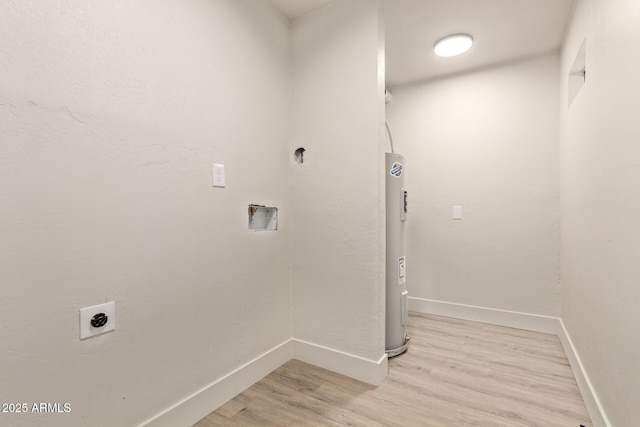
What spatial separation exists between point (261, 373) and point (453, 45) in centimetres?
296

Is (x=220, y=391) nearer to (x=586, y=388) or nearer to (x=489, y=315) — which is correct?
(x=586, y=388)

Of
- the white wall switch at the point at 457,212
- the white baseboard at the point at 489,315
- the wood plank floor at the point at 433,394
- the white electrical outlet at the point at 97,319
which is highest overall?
the white wall switch at the point at 457,212

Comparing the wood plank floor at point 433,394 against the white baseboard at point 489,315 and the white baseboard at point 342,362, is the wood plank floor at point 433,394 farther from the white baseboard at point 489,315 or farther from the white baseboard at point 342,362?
the white baseboard at point 489,315

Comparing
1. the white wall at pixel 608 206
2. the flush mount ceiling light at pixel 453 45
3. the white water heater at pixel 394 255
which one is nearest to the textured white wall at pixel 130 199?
the white water heater at pixel 394 255

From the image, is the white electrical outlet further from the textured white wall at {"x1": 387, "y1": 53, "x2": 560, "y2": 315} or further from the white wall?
the textured white wall at {"x1": 387, "y1": 53, "x2": 560, "y2": 315}

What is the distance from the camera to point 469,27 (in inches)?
94.7

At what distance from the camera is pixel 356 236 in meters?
1.96

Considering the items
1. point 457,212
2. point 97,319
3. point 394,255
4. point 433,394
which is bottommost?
point 433,394

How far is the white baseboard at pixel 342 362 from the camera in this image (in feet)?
6.17

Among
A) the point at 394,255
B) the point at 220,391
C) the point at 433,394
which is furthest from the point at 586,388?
the point at 220,391

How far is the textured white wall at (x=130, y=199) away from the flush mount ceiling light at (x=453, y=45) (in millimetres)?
1552

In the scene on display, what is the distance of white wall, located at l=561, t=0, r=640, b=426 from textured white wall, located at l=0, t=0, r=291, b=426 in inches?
69.0

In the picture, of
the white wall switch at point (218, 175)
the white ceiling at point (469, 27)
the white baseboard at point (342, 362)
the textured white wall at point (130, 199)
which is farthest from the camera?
the white ceiling at point (469, 27)

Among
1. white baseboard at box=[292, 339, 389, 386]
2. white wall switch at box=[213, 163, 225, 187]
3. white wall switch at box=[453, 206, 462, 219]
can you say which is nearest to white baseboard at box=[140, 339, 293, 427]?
white baseboard at box=[292, 339, 389, 386]
